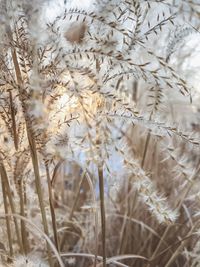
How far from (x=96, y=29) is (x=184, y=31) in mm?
264

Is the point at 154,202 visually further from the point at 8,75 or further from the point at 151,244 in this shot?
the point at 151,244

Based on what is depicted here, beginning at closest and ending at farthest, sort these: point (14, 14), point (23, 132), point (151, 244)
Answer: point (14, 14)
point (23, 132)
point (151, 244)

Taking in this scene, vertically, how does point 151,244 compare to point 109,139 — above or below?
below

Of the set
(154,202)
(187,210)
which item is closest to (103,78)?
(154,202)

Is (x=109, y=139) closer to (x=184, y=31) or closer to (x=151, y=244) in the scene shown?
(x=184, y=31)

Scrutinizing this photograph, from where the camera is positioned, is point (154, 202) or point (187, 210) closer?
point (154, 202)

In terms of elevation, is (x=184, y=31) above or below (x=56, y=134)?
above

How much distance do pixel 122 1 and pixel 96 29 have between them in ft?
0.16

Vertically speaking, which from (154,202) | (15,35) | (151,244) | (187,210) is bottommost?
(151,244)

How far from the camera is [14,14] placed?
1.89 feet

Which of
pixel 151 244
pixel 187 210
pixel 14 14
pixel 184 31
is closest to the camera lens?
pixel 14 14

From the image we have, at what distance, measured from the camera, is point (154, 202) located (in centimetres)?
66

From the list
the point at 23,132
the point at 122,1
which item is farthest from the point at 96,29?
the point at 23,132

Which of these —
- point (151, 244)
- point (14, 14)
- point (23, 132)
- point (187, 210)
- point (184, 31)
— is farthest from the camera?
point (151, 244)
